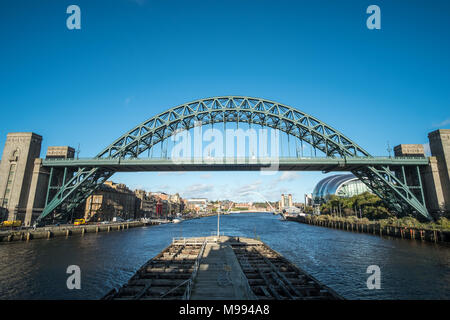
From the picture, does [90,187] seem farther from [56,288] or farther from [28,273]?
[56,288]

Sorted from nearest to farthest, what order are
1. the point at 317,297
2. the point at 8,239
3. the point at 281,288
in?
the point at 317,297 < the point at 281,288 < the point at 8,239

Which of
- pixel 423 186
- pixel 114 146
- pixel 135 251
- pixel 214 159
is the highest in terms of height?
pixel 114 146

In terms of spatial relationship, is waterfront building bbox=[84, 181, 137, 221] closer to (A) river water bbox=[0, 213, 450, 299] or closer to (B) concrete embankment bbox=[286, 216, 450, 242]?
(A) river water bbox=[0, 213, 450, 299]

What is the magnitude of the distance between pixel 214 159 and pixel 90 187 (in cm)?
2474

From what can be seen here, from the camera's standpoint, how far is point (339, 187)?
408ft

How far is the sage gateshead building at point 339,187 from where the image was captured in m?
117

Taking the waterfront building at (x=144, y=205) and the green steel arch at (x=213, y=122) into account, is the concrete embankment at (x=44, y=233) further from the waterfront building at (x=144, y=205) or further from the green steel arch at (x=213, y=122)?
the waterfront building at (x=144, y=205)

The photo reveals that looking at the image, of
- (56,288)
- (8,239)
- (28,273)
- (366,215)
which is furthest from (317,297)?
(366,215)

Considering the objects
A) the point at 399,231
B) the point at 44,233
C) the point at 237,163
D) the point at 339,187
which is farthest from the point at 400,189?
the point at 339,187

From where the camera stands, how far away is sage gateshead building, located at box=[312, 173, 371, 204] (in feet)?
383

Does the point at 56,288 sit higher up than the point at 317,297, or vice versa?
the point at 317,297

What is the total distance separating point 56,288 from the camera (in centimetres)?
1525

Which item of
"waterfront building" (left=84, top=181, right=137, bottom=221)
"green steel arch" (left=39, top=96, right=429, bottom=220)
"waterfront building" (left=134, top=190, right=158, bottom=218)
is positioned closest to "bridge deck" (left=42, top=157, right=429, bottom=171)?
"green steel arch" (left=39, top=96, right=429, bottom=220)

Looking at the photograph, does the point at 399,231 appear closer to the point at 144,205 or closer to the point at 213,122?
the point at 213,122
